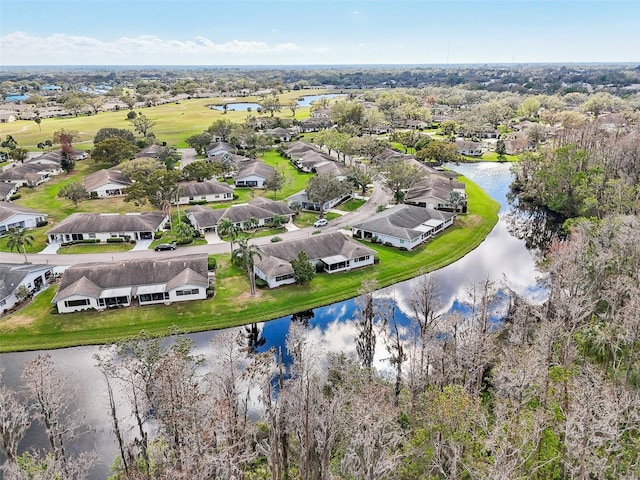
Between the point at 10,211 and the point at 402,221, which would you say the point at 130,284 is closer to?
the point at 10,211

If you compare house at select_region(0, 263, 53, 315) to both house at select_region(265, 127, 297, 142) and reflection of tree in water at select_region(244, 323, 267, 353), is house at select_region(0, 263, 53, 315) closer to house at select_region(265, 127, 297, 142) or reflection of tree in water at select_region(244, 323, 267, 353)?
reflection of tree in water at select_region(244, 323, 267, 353)

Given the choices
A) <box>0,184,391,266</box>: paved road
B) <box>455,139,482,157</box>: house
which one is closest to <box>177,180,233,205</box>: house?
<box>0,184,391,266</box>: paved road

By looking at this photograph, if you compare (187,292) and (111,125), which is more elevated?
(111,125)

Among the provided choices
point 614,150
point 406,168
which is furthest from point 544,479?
point 614,150

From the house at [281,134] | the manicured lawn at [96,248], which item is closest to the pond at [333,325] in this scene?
A: the manicured lawn at [96,248]

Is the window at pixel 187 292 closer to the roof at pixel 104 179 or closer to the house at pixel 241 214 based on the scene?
the house at pixel 241 214

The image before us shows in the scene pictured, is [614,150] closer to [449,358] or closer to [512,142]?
[512,142]

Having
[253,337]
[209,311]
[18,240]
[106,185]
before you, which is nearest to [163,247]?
[18,240]
